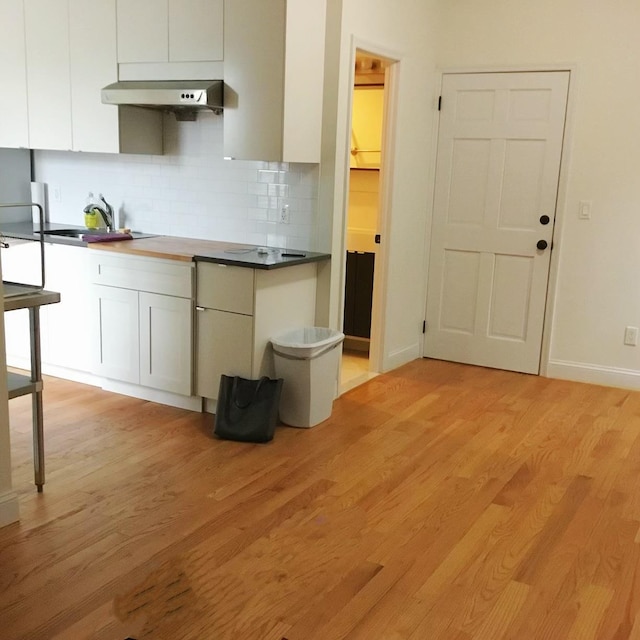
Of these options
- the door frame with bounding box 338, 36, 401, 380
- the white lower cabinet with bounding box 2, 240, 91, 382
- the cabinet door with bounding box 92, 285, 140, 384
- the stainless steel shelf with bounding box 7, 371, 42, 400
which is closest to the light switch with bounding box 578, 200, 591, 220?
the door frame with bounding box 338, 36, 401, 380

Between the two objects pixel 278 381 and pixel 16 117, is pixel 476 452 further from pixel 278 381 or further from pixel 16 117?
pixel 16 117

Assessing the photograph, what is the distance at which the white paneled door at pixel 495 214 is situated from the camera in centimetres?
511

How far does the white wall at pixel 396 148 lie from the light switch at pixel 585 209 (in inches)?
42.1

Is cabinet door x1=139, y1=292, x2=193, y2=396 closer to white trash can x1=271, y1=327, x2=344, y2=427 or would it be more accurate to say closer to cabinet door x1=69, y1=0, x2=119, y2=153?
white trash can x1=271, y1=327, x2=344, y2=427

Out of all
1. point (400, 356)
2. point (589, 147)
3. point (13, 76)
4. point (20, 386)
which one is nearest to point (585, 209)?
point (589, 147)

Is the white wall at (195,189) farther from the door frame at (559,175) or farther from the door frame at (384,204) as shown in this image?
the door frame at (559,175)

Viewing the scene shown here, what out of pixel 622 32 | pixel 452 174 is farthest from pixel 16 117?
pixel 622 32

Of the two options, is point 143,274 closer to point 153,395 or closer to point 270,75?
point 153,395

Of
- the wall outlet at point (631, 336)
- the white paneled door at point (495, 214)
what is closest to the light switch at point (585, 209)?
the white paneled door at point (495, 214)

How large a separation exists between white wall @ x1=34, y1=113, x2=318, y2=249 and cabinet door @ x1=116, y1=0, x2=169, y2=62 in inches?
20.4

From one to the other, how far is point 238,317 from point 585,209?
2567 mm

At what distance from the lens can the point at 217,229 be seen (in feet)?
15.6

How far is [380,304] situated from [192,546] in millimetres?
2648

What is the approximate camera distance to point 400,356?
17.9 feet
